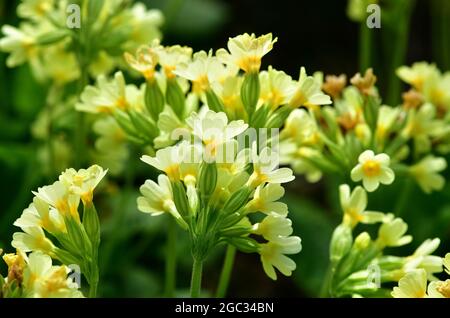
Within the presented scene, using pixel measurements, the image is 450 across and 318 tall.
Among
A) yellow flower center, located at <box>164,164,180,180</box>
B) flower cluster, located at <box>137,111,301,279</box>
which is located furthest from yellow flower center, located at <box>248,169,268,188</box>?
yellow flower center, located at <box>164,164,180,180</box>

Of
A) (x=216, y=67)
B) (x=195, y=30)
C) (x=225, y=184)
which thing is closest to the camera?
(x=225, y=184)

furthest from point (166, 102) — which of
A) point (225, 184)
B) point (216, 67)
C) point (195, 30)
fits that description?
point (195, 30)

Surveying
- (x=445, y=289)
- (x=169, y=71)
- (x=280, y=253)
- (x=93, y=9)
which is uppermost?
(x=93, y=9)

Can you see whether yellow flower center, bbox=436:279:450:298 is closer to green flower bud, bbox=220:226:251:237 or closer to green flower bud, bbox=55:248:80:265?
green flower bud, bbox=220:226:251:237

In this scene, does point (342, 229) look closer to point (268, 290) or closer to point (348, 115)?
point (348, 115)

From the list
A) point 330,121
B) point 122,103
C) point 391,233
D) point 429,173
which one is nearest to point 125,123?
point 122,103

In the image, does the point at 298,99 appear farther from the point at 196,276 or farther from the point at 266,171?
the point at 196,276

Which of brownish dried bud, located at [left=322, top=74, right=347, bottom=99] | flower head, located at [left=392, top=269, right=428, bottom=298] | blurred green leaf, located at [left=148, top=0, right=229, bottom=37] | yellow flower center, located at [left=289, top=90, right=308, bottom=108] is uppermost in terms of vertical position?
blurred green leaf, located at [left=148, top=0, right=229, bottom=37]
